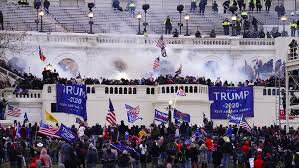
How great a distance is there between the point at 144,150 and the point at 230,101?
19.4 m

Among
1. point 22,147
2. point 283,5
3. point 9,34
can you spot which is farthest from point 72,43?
point 22,147

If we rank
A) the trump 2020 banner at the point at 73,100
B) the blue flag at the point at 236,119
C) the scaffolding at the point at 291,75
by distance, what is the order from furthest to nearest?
1. the scaffolding at the point at 291,75
2. the blue flag at the point at 236,119
3. the trump 2020 banner at the point at 73,100

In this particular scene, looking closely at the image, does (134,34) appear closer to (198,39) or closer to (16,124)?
(198,39)

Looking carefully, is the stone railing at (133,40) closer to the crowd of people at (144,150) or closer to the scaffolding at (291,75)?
the scaffolding at (291,75)

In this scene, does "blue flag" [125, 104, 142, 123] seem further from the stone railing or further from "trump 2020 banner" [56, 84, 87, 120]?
the stone railing

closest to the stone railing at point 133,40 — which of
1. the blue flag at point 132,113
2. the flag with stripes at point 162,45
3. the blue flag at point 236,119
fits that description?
the flag with stripes at point 162,45

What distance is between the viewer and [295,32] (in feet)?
305

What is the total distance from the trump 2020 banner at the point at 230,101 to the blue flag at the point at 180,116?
12.7 ft

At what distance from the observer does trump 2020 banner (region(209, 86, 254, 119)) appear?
7038 cm

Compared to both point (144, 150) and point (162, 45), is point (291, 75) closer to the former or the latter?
point (162, 45)

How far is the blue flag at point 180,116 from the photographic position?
66.2 m

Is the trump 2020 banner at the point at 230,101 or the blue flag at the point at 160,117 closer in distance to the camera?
the blue flag at the point at 160,117

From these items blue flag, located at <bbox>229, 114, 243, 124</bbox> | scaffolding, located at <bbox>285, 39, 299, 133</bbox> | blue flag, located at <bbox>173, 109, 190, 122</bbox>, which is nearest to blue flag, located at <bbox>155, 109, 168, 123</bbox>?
blue flag, located at <bbox>173, 109, 190, 122</bbox>

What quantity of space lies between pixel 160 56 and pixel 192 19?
11592mm
